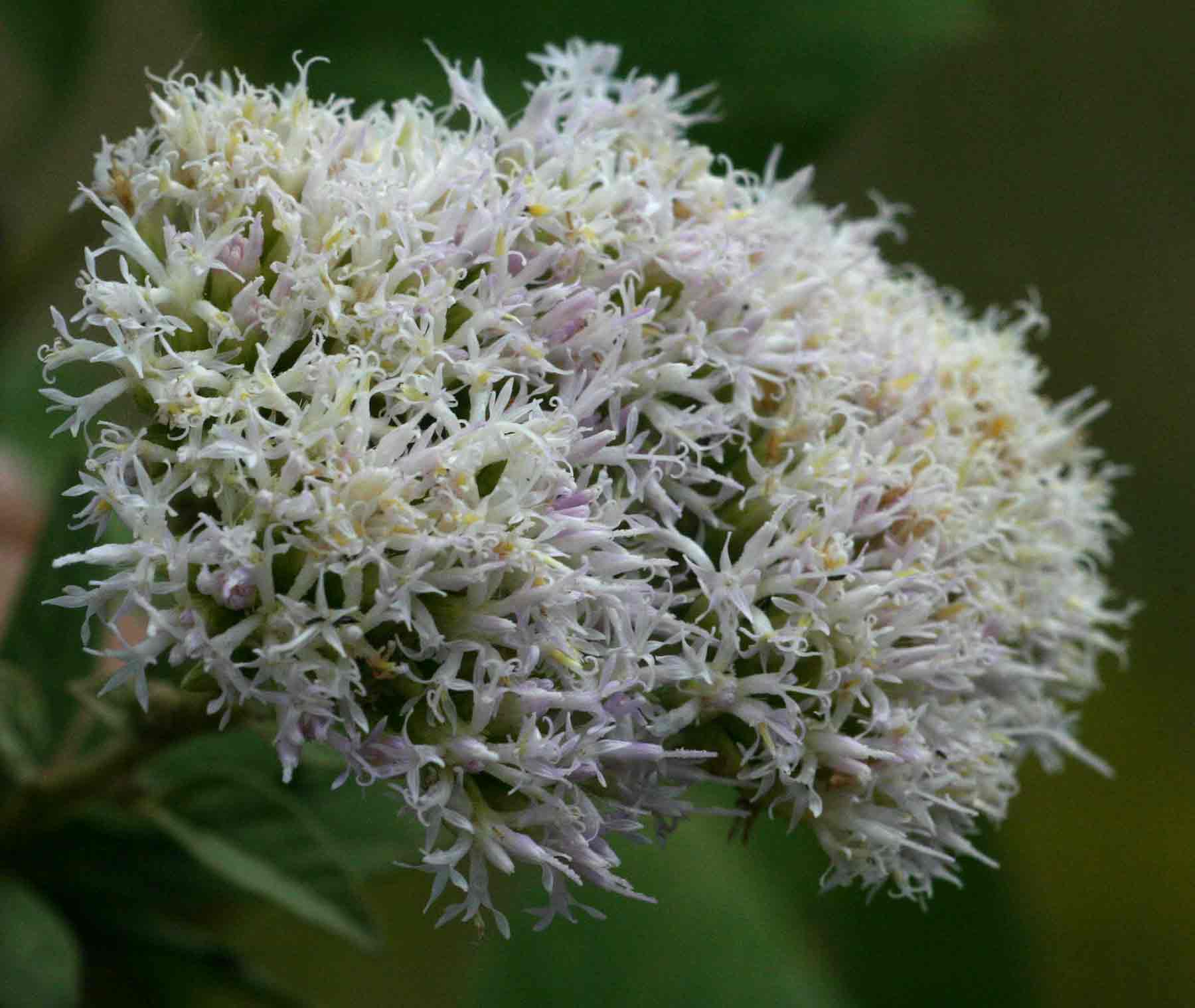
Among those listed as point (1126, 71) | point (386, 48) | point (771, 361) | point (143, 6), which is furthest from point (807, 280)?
point (1126, 71)

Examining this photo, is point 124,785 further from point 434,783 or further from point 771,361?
point 771,361

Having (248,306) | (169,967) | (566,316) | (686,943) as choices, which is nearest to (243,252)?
(248,306)

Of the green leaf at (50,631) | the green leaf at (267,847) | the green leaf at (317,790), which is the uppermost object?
the green leaf at (50,631)

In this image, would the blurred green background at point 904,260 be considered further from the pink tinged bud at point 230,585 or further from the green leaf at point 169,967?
the pink tinged bud at point 230,585

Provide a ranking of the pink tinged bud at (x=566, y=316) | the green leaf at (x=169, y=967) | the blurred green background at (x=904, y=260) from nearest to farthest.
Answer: the pink tinged bud at (x=566, y=316) → the green leaf at (x=169, y=967) → the blurred green background at (x=904, y=260)

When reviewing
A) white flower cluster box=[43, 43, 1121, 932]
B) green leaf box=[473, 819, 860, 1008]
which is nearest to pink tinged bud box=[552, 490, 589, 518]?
white flower cluster box=[43, 43, 1121, 932]

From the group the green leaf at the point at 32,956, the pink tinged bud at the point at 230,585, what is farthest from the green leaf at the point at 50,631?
the pink tinged bud at the point at 230,585

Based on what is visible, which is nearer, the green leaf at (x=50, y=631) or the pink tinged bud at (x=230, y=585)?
the pink tinged bud at (x=230, y=585)
